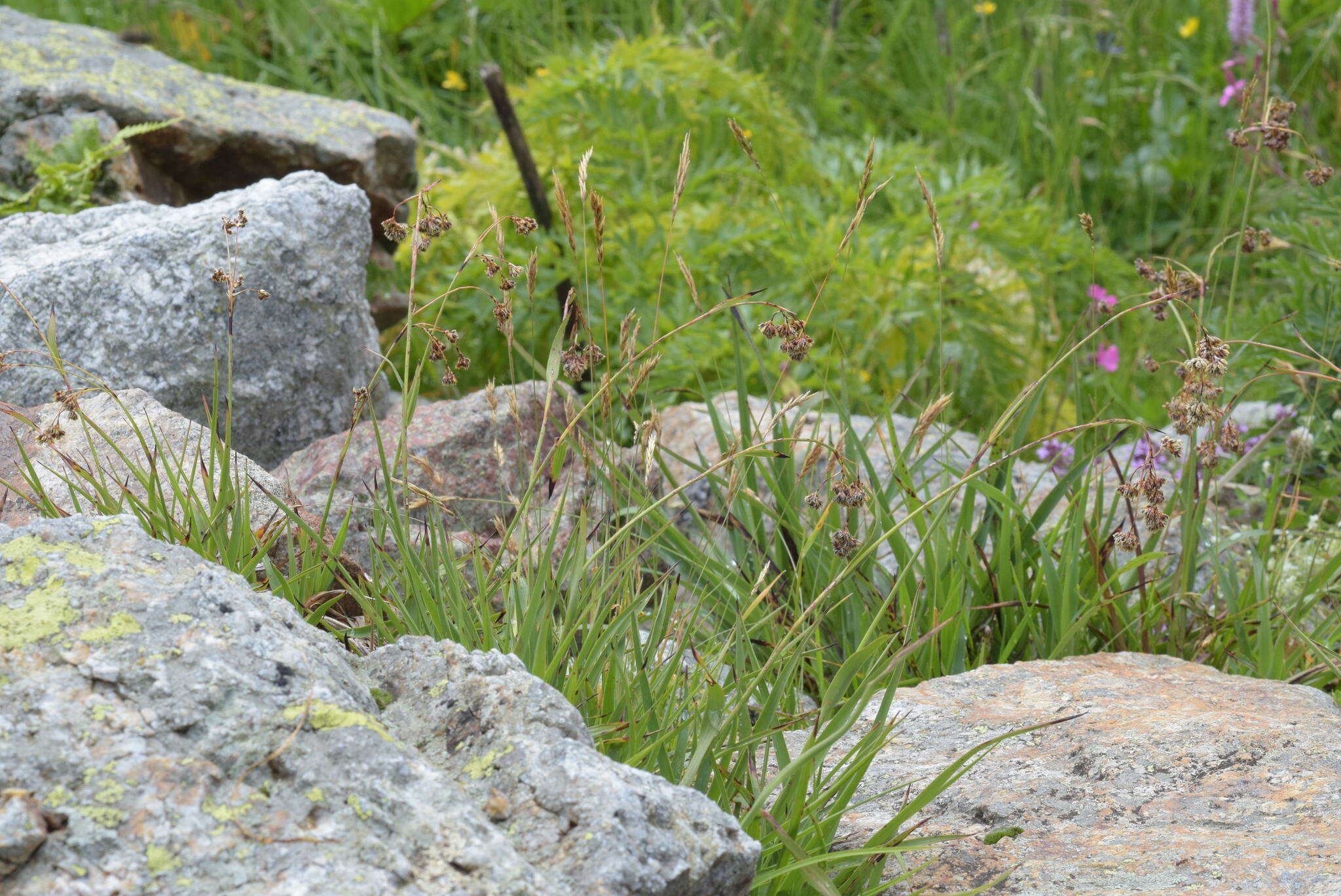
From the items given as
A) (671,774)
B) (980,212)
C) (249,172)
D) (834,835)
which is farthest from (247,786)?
(980,212)

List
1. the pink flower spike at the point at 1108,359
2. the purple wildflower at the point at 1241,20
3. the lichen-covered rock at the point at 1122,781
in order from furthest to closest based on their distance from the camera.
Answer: the purple wildflower at the point at 1241,20, the pink flower spike at the point at 1108,359, the lichen-covered rock at the point at 1122,781

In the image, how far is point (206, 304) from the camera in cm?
280

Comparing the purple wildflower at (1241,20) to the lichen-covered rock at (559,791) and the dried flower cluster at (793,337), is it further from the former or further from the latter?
the lichen-covered rock at (559,791)

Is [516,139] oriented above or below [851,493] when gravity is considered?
above

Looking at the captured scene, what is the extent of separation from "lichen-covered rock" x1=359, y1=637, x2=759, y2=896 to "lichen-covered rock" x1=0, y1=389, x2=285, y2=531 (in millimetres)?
743

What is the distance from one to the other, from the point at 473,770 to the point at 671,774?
1.07ft

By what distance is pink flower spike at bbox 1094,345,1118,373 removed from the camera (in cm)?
457

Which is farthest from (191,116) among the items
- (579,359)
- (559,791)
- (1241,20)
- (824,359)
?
(1241,20)

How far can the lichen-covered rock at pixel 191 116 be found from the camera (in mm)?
3865

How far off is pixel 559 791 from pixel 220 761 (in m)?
0.37

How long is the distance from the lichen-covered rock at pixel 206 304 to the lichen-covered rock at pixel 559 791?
1577mm

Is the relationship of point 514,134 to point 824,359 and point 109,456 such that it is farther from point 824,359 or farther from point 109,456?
point 109,456

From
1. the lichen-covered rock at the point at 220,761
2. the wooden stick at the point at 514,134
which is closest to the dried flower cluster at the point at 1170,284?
the lichen-covered rock at the point at 220,761

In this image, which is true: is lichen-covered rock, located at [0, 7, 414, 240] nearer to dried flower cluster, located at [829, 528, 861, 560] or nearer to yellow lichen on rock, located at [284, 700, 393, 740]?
dried flower cluster, located at [829, 528, 861, 560]
